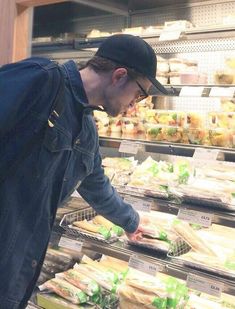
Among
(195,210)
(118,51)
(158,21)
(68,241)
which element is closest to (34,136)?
(118,51)

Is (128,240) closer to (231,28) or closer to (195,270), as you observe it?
(195,270)

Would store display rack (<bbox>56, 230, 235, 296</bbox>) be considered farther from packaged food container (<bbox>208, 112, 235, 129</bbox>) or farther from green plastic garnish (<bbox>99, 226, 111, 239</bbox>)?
packaged food container (<bbox>208, 112, 235, 129</bbox>)

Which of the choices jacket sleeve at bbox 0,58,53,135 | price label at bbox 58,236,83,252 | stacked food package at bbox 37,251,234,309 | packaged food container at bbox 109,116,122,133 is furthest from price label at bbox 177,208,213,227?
jacket sleeve at bbox 0,58,53,135

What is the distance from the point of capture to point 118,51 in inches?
59.9

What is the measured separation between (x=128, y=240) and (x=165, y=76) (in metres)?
0.93

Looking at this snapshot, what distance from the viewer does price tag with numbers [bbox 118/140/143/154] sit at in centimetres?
225

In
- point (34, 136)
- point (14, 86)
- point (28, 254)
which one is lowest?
point (28, 254)

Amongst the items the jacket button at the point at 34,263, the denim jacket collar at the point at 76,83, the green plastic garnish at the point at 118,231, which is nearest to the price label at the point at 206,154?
the green plastic garnish at the point at 118,231

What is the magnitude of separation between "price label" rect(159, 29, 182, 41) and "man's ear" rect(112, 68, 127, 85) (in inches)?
26.9

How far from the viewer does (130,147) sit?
89.4 inches

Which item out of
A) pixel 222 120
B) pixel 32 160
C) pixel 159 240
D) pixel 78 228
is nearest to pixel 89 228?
pixel 78 228

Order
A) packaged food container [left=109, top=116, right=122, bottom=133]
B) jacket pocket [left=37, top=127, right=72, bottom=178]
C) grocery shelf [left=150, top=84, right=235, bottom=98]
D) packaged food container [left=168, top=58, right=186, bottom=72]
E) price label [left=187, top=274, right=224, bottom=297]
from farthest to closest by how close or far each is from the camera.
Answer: packaged food container [left=109, top=116, right=122, bottom=133] → packaged food container [left=168, top=58, right=186, bottom=72] → grocery shelf [left=150, top=84, right=235, bottom=98] → price label [left=187, top=274, right=224, bottom=297] → jacket pocket [left=37, top=127, right=72, bottom=178]

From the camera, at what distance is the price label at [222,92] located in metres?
2.02

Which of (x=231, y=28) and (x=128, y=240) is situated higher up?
(x=231, y=28)
